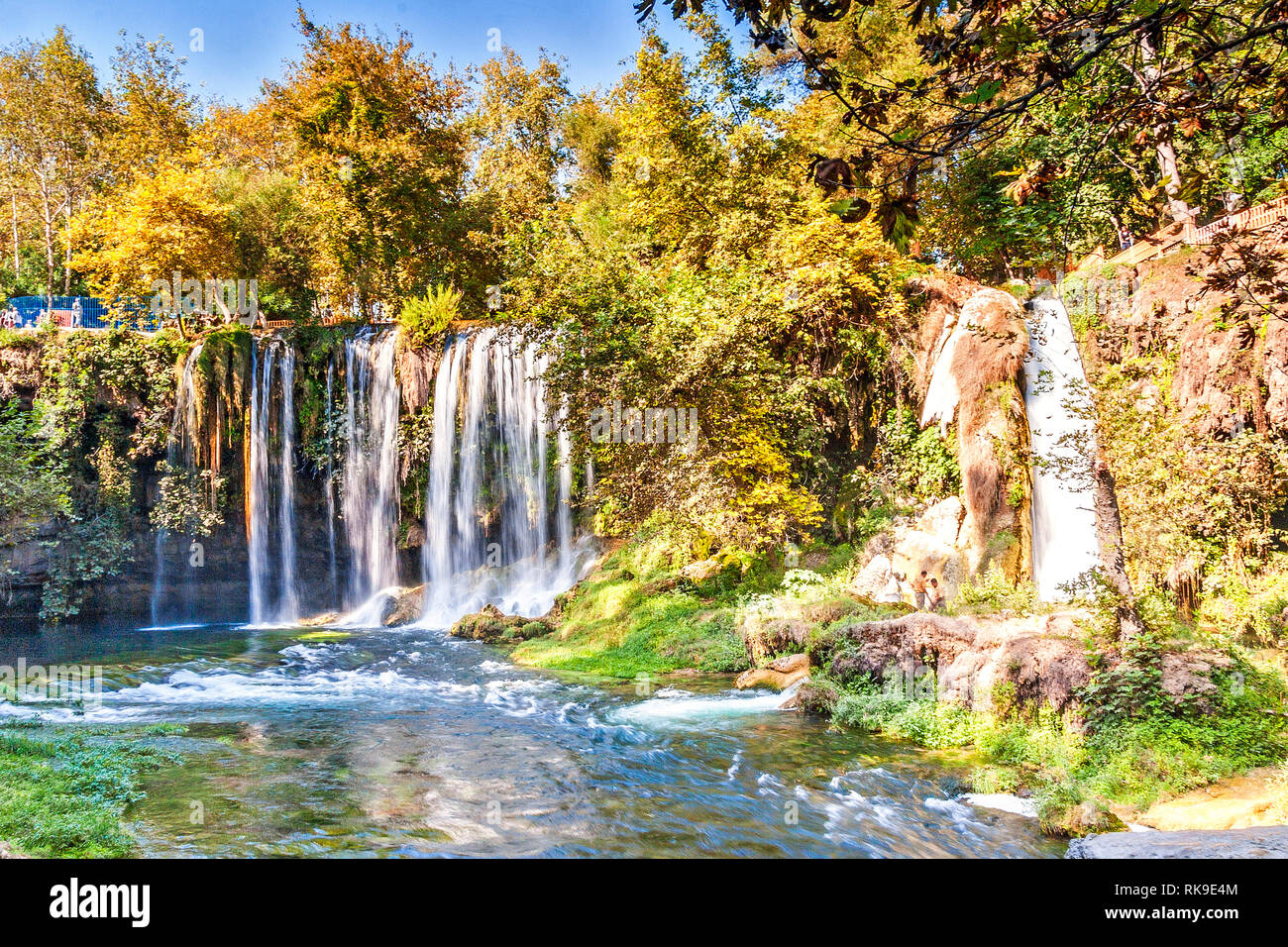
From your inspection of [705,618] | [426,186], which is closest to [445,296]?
[426,186]

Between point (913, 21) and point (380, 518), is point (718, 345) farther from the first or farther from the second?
→ point (380, 518)

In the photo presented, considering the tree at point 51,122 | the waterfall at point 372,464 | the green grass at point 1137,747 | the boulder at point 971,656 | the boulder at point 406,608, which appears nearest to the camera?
the green grass at point 1137,747

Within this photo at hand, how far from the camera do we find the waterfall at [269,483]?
20.0m

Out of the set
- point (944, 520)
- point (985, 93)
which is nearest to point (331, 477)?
point (944, 520)

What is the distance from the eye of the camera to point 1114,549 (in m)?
7.43

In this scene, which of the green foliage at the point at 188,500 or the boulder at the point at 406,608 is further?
the green foliage at the point at 188,500

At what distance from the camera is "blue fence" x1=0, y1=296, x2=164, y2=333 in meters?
20.5

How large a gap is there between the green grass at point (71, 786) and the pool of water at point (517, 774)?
0.76 ft

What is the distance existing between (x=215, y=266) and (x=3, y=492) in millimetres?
14060

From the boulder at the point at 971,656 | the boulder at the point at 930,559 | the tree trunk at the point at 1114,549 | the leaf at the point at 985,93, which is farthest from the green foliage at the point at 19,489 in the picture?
the boulder at the point at 930,559

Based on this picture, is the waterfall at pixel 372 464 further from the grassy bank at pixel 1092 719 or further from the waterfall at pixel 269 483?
the grassy bank at pixel 1092 719

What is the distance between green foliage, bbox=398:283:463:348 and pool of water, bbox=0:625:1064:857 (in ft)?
34.9

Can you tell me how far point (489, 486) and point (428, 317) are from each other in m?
4.89

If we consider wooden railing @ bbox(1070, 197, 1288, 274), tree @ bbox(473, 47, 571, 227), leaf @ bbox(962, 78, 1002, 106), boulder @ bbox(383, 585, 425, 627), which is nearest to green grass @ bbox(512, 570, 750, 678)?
boulder @ bbox(383, 585, 425, 627)
